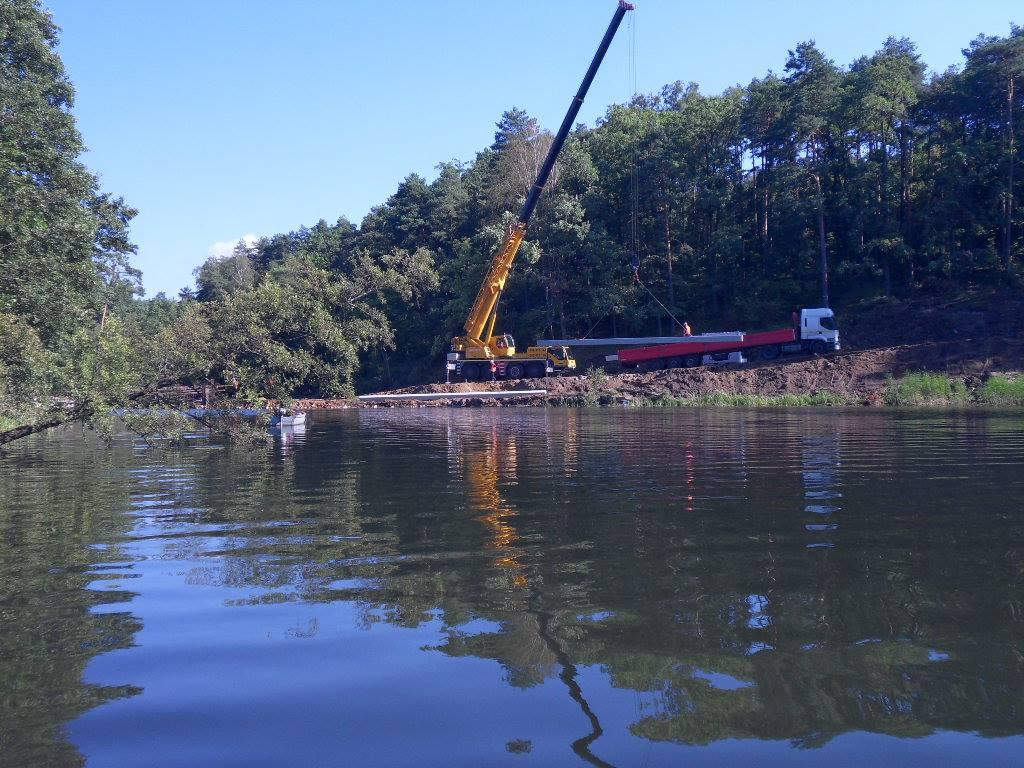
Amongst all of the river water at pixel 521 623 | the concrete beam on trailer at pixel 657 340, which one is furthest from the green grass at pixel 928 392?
the river water at pixel 521 623

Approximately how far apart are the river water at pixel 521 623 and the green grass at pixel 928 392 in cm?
2834

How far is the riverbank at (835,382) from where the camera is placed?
43812mm

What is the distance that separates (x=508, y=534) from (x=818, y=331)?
4337 centimetres

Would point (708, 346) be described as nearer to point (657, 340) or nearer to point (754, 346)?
point (754, 346)

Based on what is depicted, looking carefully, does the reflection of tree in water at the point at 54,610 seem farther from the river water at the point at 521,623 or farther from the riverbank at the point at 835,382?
the riverbank at the point at 835,382

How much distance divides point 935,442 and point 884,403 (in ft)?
70.8

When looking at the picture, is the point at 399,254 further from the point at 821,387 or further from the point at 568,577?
the point at 568,577

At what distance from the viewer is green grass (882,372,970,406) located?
4306 cm

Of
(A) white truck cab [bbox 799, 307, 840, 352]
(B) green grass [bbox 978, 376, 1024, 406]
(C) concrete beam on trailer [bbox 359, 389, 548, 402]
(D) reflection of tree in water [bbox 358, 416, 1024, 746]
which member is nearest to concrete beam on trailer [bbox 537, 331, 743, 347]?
(A) white truck cab [bbox 799, 307, 840, 352]

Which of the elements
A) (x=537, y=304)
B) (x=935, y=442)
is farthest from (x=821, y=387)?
(x=537, y=304)

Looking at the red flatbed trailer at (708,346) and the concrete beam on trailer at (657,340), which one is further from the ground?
the concrete beam on trailer at (657,340)

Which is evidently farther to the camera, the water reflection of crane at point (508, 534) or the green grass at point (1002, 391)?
the green grass at point (1002, 391)

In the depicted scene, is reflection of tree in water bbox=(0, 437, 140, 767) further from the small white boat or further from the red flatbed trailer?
the red flatbed trailer

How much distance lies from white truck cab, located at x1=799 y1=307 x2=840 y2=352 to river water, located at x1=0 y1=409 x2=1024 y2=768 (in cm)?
3527
